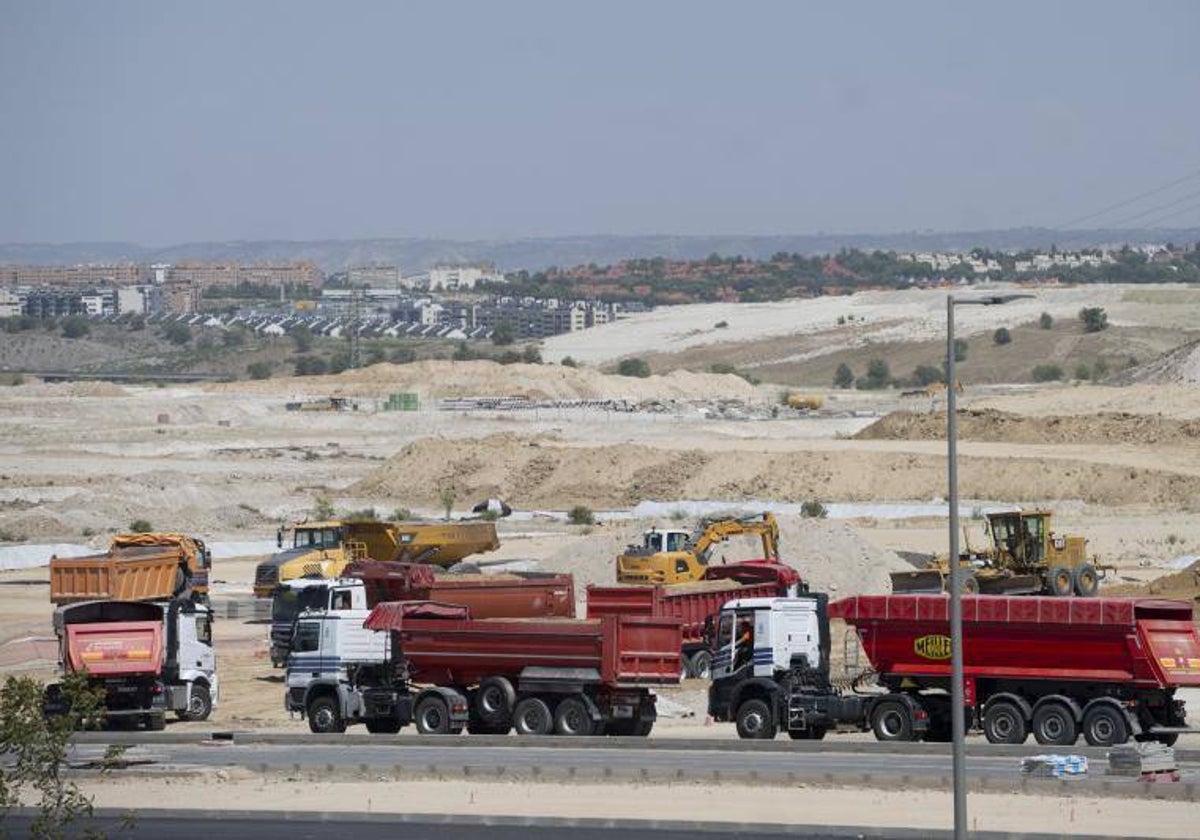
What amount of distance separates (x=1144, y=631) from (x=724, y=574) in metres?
18.2

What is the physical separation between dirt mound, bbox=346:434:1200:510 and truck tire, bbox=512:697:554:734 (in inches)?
2088

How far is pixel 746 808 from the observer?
30.3m

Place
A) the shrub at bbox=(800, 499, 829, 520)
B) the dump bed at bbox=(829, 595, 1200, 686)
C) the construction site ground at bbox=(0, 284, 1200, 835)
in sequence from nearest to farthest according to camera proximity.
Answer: the dump bed at bbox=(829, 595, 1200, 686)
the construction site ground at bbox=(0, 284, 1200, 835)
the shrub at bbox=(800, 499, 829, 520)

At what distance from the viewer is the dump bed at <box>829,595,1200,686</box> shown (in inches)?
1332

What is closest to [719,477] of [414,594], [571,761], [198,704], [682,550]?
[682,550]

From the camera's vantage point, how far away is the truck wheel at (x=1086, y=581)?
5438 cm

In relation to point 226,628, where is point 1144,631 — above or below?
above

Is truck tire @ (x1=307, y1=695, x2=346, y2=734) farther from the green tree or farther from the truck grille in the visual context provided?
the truck grille

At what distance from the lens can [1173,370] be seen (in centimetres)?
13950

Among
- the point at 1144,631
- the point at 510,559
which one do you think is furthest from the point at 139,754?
the point at 510,559

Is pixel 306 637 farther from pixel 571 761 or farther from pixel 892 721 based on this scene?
pixel 892 721

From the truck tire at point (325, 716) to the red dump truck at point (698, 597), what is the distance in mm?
4858

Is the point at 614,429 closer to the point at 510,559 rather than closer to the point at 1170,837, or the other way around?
the point at 510,559

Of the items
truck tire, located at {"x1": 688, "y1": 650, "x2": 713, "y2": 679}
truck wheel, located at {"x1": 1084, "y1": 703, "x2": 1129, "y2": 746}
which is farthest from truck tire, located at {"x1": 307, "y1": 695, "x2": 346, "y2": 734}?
truck wheel, located at {"x1": 1084, "y1": 703, "x2": 1129, "y2": 746}
